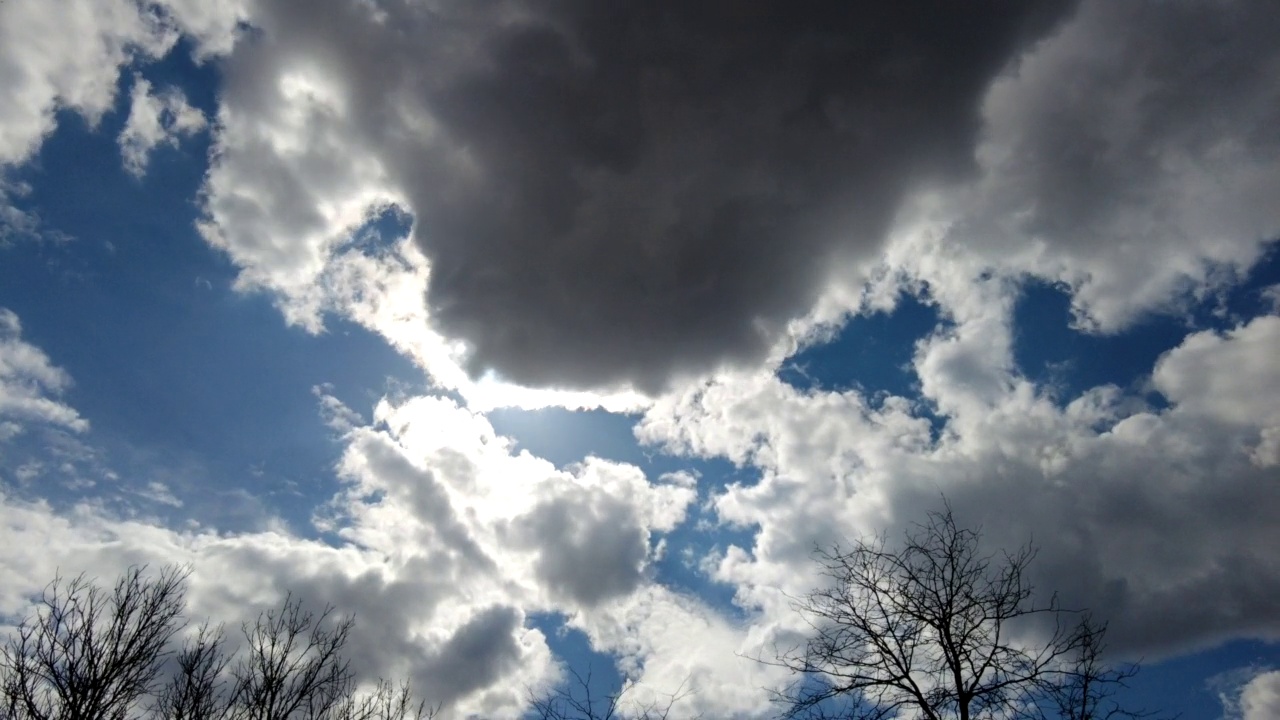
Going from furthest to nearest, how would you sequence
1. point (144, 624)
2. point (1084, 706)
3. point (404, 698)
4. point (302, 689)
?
1. point (404, 698)
2. point (302, 689)
3. point (144, 624)
4. point (1084, 706)

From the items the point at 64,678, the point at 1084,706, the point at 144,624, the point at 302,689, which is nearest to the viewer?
the point at 1084,706

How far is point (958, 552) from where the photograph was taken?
388 inches

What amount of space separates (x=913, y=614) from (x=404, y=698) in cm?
1587

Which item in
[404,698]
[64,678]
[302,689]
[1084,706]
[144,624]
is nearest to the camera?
[1084,706]

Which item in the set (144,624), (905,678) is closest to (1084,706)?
(905,678)

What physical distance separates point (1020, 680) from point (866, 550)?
254 cm

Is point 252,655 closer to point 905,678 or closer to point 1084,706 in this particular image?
point 905,678

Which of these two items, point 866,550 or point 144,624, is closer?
point 866,550

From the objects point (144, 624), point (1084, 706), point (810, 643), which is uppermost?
point (144, 624)

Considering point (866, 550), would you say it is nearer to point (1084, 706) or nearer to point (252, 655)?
point (1084, 706)

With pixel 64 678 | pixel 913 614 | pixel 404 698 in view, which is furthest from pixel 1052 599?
pixel 64 678

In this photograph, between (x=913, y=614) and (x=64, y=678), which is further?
(x=64, y=678)

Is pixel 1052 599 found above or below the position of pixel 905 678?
above

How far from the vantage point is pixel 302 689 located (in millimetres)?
17328
